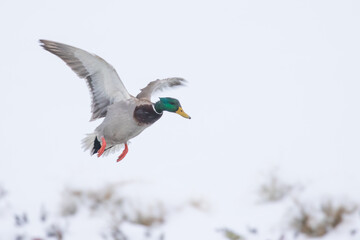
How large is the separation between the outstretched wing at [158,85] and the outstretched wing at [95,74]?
16.5 inches

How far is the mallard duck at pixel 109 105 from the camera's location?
635 centimetres

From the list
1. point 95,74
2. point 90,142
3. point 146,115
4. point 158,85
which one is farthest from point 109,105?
point 158,85

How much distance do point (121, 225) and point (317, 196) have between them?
2983 mm

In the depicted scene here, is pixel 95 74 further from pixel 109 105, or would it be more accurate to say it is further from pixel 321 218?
pixel 321 218

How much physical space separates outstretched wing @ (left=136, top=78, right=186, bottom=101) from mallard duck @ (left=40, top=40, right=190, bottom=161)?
0.59ft

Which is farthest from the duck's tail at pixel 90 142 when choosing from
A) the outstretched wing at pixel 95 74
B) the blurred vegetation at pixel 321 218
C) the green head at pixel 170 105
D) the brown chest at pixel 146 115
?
the blurred vegetation at pixel 321 218

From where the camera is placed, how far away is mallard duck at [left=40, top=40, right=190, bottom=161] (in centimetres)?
635

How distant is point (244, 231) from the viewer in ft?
37.6

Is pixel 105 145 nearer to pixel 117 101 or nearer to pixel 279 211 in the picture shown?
pixel 117 101

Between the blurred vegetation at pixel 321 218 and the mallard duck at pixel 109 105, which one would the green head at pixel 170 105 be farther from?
the blurred vegetation at pixel 321 218

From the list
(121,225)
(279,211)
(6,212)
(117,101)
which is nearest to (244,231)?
(279,211)

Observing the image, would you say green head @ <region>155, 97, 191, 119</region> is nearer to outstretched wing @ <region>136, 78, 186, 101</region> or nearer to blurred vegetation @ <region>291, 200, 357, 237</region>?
outstretched wing @ <region>136, 78, 186, 101</region>

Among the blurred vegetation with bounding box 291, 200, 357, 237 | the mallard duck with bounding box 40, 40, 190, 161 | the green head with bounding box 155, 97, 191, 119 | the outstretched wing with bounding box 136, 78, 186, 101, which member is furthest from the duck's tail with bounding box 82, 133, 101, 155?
the blurred vegetation with bounding box 291, 200, 357, 237

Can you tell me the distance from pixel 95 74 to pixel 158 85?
889 mm
